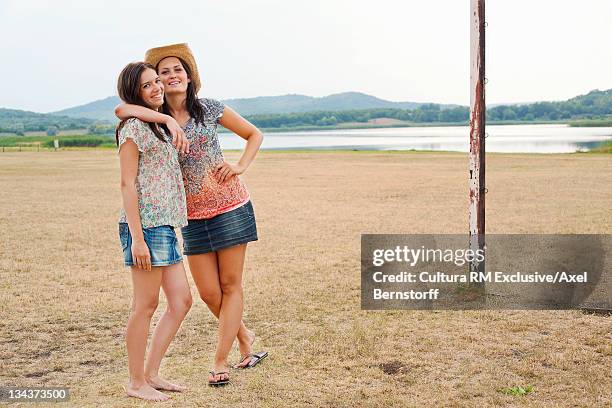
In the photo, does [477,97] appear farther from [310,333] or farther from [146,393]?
[146,393]

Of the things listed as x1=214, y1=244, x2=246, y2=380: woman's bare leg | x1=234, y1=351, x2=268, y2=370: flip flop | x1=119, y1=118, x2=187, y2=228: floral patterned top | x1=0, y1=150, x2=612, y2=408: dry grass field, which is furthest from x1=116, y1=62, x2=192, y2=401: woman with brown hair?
x1=234, y1=351, x2=268, y2=370: flip flop

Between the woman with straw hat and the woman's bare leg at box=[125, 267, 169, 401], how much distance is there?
1.29ft

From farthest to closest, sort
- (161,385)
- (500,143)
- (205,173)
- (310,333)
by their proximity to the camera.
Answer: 1. (500,143)
2. (310,333)
3. (161,385)
4. (205,173)

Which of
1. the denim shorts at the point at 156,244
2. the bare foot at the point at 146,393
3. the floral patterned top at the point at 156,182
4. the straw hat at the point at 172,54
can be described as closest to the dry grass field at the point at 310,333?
the bare foot at the point at 146,393

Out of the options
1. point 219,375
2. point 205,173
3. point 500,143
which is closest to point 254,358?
point 219,375

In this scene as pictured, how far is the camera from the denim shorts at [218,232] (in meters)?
4.52

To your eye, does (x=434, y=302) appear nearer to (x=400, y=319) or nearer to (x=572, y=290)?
(x=400, y=319)

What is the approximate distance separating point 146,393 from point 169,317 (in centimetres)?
49

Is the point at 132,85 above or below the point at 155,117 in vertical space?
above

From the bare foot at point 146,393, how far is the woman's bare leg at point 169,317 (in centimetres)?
11

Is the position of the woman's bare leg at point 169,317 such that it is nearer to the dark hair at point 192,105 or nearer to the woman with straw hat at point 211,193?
the woman with straw hat at point 211,193

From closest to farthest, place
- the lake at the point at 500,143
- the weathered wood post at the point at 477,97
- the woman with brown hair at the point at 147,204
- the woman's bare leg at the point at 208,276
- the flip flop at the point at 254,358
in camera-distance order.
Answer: the woman with brown hair at the point at 147,204 < the woman's bare leg at the point at 208,276 < the flip flop at the point at 254,358 < the weathered wood post at the point at 477,97 < the lake at the point at 500,143

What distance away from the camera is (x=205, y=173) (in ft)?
14.6

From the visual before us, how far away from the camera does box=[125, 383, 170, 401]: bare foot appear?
4.43m
